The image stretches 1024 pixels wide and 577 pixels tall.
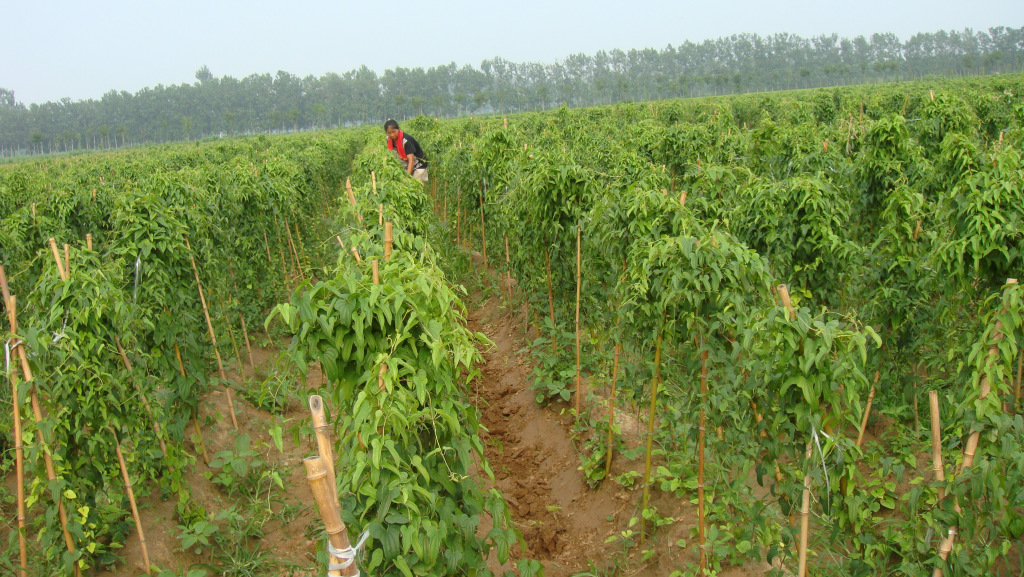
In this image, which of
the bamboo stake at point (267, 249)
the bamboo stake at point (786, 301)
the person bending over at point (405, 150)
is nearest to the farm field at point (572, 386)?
the bamboo stake at point (786, 301)

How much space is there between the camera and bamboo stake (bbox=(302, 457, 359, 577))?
190 centimetres

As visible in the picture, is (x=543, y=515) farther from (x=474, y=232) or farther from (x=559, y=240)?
A: (x=474, y=232)

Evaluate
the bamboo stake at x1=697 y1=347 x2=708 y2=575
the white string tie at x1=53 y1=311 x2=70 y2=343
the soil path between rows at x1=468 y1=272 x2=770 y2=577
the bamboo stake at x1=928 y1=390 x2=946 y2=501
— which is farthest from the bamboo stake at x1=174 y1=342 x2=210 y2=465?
the bamboo stake at x1=928 y1=390 x2=946 y2=501

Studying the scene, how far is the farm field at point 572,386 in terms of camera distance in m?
2.78

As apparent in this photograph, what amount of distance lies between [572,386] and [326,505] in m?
4.66

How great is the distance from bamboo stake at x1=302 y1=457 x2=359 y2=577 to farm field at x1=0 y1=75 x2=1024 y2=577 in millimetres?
408

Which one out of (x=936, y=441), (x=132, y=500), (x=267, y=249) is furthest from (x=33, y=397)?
(x=267, y=249)

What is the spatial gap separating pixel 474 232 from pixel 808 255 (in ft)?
27.0

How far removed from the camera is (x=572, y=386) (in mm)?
6445

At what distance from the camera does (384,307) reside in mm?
2814

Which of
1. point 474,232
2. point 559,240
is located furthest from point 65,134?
point 559,240

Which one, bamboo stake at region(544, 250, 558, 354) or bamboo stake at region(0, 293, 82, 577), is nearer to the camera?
bamboo stake at region(0, 293, 82, 577)

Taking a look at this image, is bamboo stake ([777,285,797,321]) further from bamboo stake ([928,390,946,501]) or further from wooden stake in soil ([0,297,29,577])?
wooden stake in soil ([0,297,29,577])

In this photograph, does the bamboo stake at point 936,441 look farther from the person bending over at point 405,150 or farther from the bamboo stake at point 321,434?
the person bending over at point 405,150
